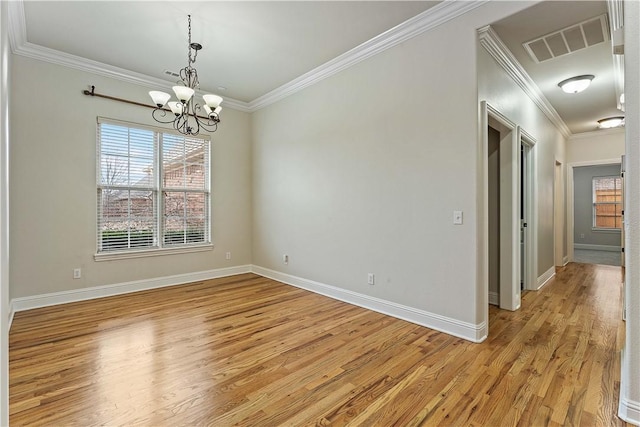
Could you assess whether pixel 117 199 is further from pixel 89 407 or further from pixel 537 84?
pixel 537 84

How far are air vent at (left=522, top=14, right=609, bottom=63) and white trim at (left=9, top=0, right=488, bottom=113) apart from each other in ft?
3.01

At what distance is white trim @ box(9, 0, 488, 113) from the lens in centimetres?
292

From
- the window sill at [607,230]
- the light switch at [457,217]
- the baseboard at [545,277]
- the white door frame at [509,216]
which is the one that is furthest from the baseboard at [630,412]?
the window sill at [607,230]

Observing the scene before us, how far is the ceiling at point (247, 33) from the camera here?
9.47 ft

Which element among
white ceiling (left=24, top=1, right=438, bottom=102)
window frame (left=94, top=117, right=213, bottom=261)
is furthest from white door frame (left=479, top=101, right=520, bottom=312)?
window frame (left=94, top=117, right=213, bottom=261)

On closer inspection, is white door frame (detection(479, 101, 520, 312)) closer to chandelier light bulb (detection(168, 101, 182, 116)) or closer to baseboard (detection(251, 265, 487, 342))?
baseboard (detection(251, 265, 487, 342))

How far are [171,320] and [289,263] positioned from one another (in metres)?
1.99

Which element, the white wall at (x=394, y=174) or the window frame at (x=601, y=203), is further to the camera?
the window frame at (x=601, y=203)

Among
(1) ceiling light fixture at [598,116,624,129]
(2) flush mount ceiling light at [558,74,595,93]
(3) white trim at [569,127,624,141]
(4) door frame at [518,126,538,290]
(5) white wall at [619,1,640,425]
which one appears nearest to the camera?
(5) white wall at [619,1,640,425]

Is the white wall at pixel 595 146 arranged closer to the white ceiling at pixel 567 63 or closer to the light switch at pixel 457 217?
the white ceiling at pixel 567 63

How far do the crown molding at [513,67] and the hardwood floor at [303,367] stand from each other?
2.80 metres

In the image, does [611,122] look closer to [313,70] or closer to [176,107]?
[313,70]

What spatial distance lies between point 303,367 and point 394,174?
86.1 inches

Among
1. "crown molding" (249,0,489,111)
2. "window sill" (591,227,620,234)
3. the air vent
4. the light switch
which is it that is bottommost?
"window sill" (591,227,620,234)
